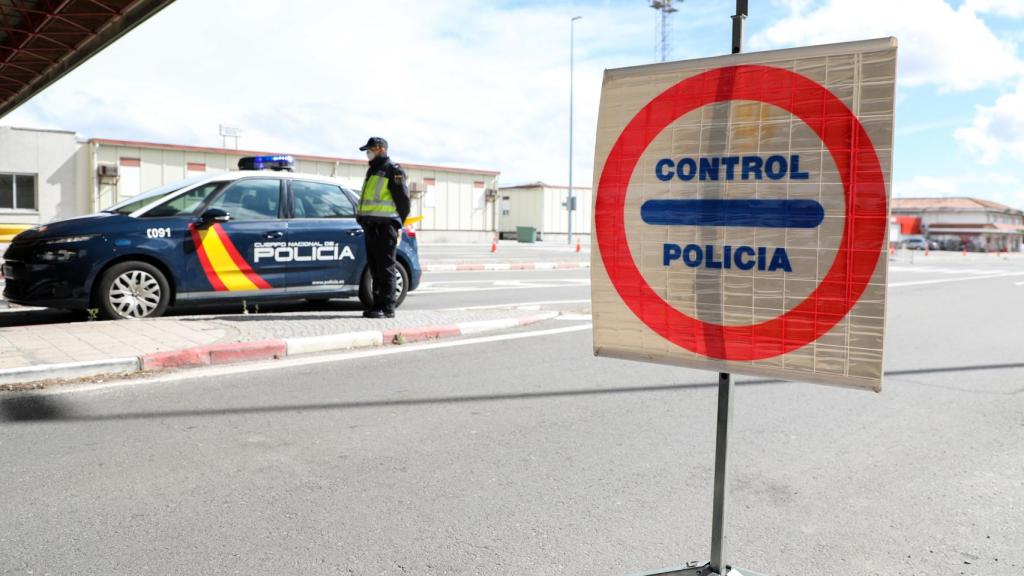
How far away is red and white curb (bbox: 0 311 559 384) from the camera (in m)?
5.37

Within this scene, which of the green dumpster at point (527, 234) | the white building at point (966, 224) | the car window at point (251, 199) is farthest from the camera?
the white building at point (966, 224)

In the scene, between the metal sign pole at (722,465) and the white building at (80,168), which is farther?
the white building at (80,168)

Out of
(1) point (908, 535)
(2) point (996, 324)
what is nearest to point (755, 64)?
(1) point (908, 535)

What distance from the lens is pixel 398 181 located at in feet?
26.2

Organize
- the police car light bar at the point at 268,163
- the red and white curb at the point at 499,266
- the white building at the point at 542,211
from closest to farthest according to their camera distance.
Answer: the police car light bar at the point at 268,163
the red and white curb at the point at 499,266
the white building at the point at 542,211

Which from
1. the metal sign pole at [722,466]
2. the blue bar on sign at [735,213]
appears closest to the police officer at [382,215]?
the blue bar on sign at [735,213]

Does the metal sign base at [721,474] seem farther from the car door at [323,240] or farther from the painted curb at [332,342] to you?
the car door at [323,240]

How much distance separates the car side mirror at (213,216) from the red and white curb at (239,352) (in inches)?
82.9

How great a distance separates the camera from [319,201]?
8.95 m

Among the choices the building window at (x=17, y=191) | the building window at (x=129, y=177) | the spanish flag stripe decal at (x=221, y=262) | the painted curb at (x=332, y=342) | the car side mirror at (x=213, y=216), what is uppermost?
the building window at (x=129, y=177)

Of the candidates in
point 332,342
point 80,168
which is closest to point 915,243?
point 80,168

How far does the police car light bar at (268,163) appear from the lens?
905 cm

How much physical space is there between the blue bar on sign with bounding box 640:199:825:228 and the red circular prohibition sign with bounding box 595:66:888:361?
99 millimetres

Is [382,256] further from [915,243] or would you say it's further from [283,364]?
[915,243]
